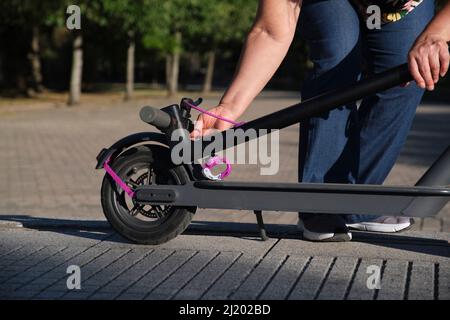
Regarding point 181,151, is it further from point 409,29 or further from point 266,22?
point 409,29

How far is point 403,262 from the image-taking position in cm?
388

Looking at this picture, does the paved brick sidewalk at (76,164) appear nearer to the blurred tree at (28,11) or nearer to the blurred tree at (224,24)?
the blurred tree at (28,11)

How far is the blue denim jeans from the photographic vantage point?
14.0 feet

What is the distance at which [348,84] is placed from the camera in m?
4.32

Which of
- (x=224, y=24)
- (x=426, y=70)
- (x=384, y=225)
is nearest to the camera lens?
(x=426, y=70)

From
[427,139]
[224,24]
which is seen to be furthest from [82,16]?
[427,139]

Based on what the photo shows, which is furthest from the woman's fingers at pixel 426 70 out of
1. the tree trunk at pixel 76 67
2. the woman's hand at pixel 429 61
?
the tree trunk at pixel 76 67

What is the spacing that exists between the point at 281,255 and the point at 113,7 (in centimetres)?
2521

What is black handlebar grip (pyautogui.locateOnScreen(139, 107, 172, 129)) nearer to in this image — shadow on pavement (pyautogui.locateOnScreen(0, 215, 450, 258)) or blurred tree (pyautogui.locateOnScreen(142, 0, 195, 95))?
shadow on pavement (pyautogui.locateOnScreen(0, 215, 450, 258))

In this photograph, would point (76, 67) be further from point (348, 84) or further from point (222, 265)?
point (222, 265)

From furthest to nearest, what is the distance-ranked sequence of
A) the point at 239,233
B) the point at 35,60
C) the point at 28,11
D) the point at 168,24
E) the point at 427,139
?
the point at 35,60 → the point at 168,24 → the point at 28,11 → the point at 427,139 → the point at 239,233

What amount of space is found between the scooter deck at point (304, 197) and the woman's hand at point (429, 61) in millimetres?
447

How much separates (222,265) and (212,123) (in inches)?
26.6

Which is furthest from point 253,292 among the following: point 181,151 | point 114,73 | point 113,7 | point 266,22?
point 114,73
